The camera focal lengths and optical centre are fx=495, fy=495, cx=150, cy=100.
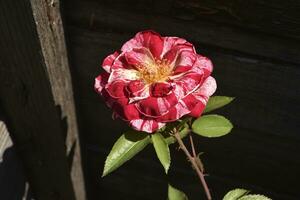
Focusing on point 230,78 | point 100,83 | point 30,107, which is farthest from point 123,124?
point 100,83

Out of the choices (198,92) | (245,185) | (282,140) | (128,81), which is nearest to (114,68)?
(128,81)

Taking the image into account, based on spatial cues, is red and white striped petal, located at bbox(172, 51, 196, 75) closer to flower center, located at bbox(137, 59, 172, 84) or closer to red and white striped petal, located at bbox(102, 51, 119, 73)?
flower center, located at bbox(137, 59, 172, 84)

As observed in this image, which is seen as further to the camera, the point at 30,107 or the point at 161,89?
the point at 30,107

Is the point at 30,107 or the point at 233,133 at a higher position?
the point at 30,107

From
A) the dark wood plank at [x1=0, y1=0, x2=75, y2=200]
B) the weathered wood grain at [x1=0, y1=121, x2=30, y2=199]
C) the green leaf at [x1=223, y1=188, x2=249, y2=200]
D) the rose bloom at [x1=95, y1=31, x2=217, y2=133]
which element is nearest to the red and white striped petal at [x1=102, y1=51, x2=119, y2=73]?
the rose bloom at [x1=95, y1=31, x2=217, y2=133]

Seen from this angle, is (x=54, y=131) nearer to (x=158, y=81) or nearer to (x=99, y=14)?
(x=99, y=14)

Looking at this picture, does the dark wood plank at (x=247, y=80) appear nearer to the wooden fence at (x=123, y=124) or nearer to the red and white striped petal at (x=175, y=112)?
the wooden fence at (x=123, y=124)

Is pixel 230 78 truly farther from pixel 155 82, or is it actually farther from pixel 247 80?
pixel 155 82
